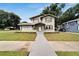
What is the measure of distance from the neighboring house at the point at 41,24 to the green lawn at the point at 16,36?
15 cm

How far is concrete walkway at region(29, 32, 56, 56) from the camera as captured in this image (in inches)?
184

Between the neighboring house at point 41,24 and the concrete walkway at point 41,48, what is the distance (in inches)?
7.5

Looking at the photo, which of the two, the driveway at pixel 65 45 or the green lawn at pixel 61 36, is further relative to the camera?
the green lawn at pixel 61 36

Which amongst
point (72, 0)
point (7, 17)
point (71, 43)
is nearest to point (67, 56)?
point (71, 43)

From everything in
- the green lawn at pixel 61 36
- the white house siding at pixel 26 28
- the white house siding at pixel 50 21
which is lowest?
the green lawn at pixel 61 36

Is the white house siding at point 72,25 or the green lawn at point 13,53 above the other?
the white house siding at point 72,25

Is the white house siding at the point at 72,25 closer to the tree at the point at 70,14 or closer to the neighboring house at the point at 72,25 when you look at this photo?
the neighboring house at the point at 72,25

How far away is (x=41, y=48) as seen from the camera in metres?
4.86

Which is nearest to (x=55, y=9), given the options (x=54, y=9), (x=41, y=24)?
(x=54, y=9)

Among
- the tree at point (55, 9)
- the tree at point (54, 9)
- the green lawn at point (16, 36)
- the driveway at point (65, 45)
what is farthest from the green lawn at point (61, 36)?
the tree at point (54, 9)

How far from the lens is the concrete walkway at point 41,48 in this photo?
466cm

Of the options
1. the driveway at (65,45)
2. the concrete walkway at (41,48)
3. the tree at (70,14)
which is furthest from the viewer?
the tree at (70,14)

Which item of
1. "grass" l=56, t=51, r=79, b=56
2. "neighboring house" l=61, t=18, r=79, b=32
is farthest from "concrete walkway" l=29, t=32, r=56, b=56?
"neighboring house" l=61, t=18, r=79, b=32

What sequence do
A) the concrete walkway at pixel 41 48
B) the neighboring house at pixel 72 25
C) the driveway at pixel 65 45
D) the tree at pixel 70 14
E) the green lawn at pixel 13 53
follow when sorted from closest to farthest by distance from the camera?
the green lawn at pixel 13 53 → the concrete walkway at pixel 41 48 → the driveway at pixel 65 45 → the tree at pixel 70 14 → the neighboring house at pixel 72 25
